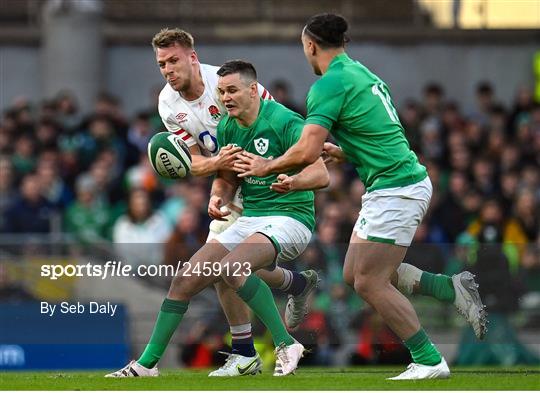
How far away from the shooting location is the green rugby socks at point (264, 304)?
457 inches

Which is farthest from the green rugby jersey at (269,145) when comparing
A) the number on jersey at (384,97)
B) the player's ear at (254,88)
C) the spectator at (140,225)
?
the spectator at (140,225)

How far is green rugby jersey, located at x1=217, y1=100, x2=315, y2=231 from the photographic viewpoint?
1164 cm

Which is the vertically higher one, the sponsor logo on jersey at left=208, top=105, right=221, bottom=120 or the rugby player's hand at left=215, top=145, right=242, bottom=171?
the sponsor logo on jersey at left=208, top=105, right=221, bottom=120

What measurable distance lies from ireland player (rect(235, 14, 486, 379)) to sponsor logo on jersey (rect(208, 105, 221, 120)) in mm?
1208

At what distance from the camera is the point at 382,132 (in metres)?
10.9

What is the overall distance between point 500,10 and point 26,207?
861 centimetres

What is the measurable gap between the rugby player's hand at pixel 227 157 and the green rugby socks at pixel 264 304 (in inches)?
33.7

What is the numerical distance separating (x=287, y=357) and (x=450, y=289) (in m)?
1.38

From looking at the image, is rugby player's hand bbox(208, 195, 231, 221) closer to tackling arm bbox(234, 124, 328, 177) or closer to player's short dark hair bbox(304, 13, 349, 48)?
tackling arm bbox(234, 124, 328, 177)

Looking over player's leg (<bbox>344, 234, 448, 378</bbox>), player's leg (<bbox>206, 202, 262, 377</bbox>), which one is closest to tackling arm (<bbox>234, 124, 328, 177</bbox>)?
player's leg (<bbox>344, 234, 448, 378</bbox>)

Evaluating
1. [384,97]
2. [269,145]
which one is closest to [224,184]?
[269,145]

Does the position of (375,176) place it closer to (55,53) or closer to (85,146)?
(85,146)

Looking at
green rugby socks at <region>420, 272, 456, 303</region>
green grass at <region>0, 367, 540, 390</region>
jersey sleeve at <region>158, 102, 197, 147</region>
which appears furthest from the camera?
jersey sleeve at <region>158, 102, 197, 147</region>

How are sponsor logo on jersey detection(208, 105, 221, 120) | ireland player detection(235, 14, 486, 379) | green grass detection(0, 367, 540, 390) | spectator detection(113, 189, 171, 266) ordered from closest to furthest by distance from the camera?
green grass detection(0, 367, 540, 390) < ireland player detection(235, 14, 486, 379) < sponsor logo on jersey detection(208, 105, 221, 120) < spectator detection(113, 189, 171, 266)
